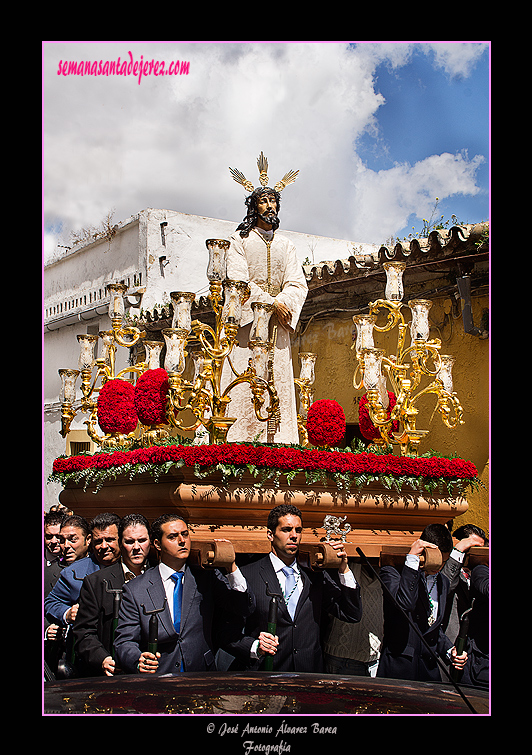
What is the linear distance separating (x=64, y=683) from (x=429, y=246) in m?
5.47

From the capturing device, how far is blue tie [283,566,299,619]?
3.85m

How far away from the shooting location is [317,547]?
3.78 meters

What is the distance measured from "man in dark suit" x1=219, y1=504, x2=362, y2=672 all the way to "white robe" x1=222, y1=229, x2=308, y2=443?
208 cm

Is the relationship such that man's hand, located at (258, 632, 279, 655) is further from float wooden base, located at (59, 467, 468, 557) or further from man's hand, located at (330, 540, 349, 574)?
float wooden base, located at (59, 467, 468, 557)

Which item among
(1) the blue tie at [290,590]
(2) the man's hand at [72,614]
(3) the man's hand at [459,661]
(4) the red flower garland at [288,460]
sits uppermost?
(4) the red flower garland at [288,460]

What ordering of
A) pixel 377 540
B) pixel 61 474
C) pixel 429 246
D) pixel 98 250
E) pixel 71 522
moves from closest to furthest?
1. pixel 71 522
2. pixel 377 540
3. pixel 61 474
4. pixel 429 246
5. pixel 98 250

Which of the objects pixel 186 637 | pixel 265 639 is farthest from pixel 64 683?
pixel 265 639

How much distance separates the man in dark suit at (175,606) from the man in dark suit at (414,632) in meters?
0.78

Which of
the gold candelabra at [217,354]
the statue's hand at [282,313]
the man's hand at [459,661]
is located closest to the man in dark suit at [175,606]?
the man's hand at [459,661]

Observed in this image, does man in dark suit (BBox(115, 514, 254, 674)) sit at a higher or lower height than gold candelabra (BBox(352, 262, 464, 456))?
lower

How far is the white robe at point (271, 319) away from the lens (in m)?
6.04

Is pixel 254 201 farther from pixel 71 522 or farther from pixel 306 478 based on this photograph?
pixel 71 522

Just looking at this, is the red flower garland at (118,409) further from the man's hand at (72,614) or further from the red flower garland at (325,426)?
the man's hand at (72,614)
